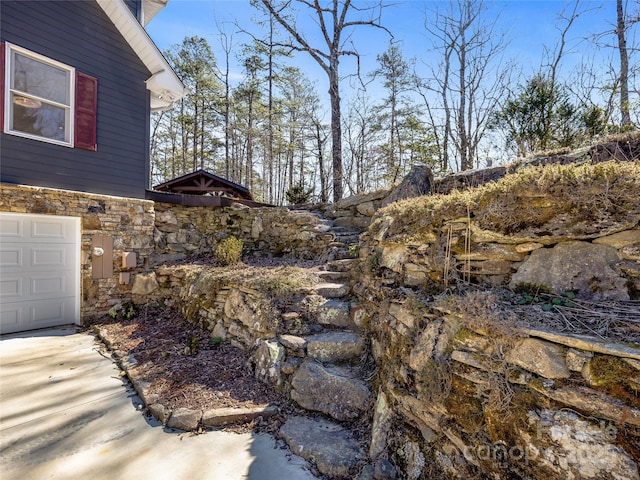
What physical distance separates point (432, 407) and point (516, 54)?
11.5 metres

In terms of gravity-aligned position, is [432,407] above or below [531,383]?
below

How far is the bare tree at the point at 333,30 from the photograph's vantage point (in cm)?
941

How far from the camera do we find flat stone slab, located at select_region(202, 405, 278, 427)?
2.79m

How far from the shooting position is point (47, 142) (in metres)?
5.27

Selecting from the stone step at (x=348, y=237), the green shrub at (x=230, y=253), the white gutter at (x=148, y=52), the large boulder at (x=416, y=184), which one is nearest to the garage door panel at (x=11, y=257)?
the green shrub at (x=230, y=253)

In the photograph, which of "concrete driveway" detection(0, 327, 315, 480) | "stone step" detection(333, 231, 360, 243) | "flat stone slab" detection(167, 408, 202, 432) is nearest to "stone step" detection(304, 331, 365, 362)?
"concrete driveway" detection(0, 327, 315, 480)

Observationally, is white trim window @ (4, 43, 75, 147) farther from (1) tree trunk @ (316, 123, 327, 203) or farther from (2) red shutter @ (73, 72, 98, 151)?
(1) tree trunk @ (316, 123, 327, 203)

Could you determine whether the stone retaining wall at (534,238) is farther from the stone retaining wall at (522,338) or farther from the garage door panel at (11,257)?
the garage door panel at (11,257)

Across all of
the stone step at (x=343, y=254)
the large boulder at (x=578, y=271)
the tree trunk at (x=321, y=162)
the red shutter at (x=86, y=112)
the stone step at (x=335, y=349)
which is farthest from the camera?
the tree trunk at (x=321, y=162)

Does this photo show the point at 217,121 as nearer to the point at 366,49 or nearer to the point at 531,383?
the point at 366,49

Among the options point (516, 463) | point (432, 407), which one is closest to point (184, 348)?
point (432, 407)

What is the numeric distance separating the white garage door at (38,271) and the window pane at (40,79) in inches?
87.7

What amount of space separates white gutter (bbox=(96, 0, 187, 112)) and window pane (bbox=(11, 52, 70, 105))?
1585 mm

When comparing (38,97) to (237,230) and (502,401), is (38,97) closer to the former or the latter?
(237,230)
